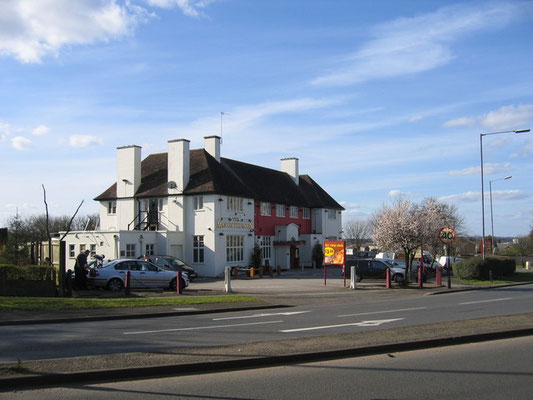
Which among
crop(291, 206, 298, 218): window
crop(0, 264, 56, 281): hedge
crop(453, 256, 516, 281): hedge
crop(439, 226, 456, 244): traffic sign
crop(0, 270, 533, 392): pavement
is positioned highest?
crop(291, 206, 298, 218): window

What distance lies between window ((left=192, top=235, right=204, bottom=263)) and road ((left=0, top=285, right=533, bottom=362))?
70.5 ft

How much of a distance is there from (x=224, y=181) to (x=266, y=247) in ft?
27.4

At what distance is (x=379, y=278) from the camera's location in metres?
32.8

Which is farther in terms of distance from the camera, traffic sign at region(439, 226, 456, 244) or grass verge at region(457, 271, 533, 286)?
grass verge at region(457, 271, 533, 286)

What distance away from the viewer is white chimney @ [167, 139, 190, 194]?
4019cm

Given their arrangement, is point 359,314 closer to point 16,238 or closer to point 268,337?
point 268,337

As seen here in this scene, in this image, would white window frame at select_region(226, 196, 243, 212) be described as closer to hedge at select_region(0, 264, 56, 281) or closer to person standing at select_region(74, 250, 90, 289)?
person standing at select_region(74, 250, 90, 289)

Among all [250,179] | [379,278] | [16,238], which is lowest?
[379,278]

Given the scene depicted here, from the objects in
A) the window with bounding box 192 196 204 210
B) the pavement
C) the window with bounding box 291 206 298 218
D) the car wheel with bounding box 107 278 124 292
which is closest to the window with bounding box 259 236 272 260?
the window with bounding box 291 206 298 218

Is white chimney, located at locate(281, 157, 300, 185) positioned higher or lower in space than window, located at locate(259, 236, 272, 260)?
higher

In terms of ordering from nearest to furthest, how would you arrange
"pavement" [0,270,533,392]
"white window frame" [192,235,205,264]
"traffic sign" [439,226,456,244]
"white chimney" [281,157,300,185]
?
"pavement" [0,270,533,392], "traffic sign" [439,226,456,244], "white window frame" [192,235,205,264], "white chimney" [281,157,300,185]

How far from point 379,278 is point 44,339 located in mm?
24678

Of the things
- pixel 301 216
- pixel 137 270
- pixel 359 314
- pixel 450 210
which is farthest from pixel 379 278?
pixel 450 210

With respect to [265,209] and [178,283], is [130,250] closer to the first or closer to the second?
[265,209]
